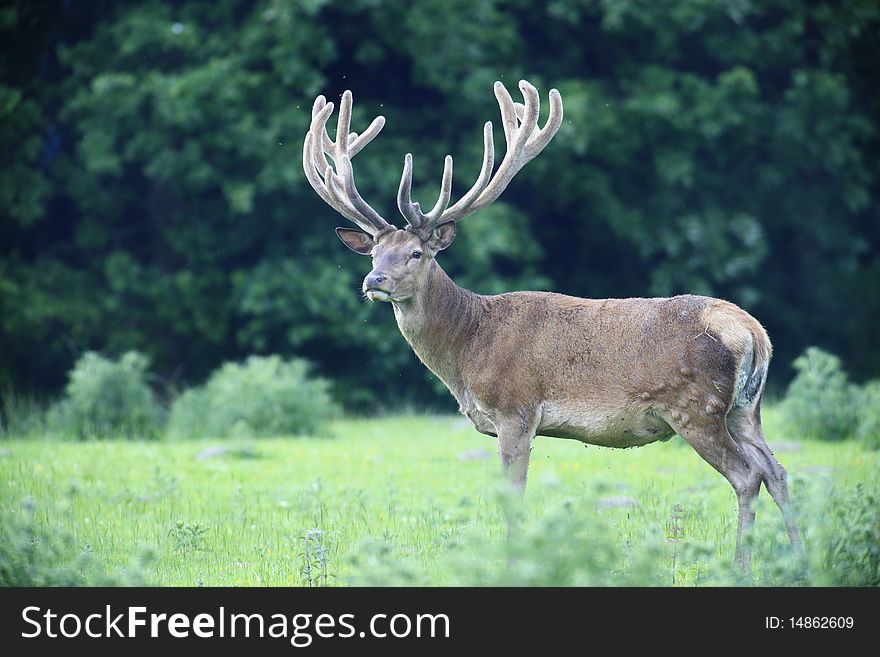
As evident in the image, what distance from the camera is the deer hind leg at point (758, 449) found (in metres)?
6.82

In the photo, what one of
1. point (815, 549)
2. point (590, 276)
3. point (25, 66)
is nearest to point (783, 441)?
point (815, 549)

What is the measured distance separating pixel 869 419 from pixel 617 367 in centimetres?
601

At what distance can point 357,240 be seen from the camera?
7.68 metres

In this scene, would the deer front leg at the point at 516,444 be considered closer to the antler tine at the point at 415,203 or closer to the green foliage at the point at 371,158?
the antler tine at the point at 415,203

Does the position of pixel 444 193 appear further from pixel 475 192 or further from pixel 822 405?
pixel 822 405

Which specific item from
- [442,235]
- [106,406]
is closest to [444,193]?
[442,235]

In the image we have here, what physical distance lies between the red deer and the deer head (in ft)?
0.03

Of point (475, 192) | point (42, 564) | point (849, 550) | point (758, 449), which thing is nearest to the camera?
point (849, 550)

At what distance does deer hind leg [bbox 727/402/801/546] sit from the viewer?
6.82m

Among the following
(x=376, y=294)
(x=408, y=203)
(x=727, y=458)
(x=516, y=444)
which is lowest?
(x=727, y=458)

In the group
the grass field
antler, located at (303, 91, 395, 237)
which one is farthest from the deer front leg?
antler, located at (303, 91, 395, 237)

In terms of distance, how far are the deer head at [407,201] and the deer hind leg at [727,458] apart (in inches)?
71.3

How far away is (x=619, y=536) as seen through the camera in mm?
7109

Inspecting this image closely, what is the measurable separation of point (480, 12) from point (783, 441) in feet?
26.8
